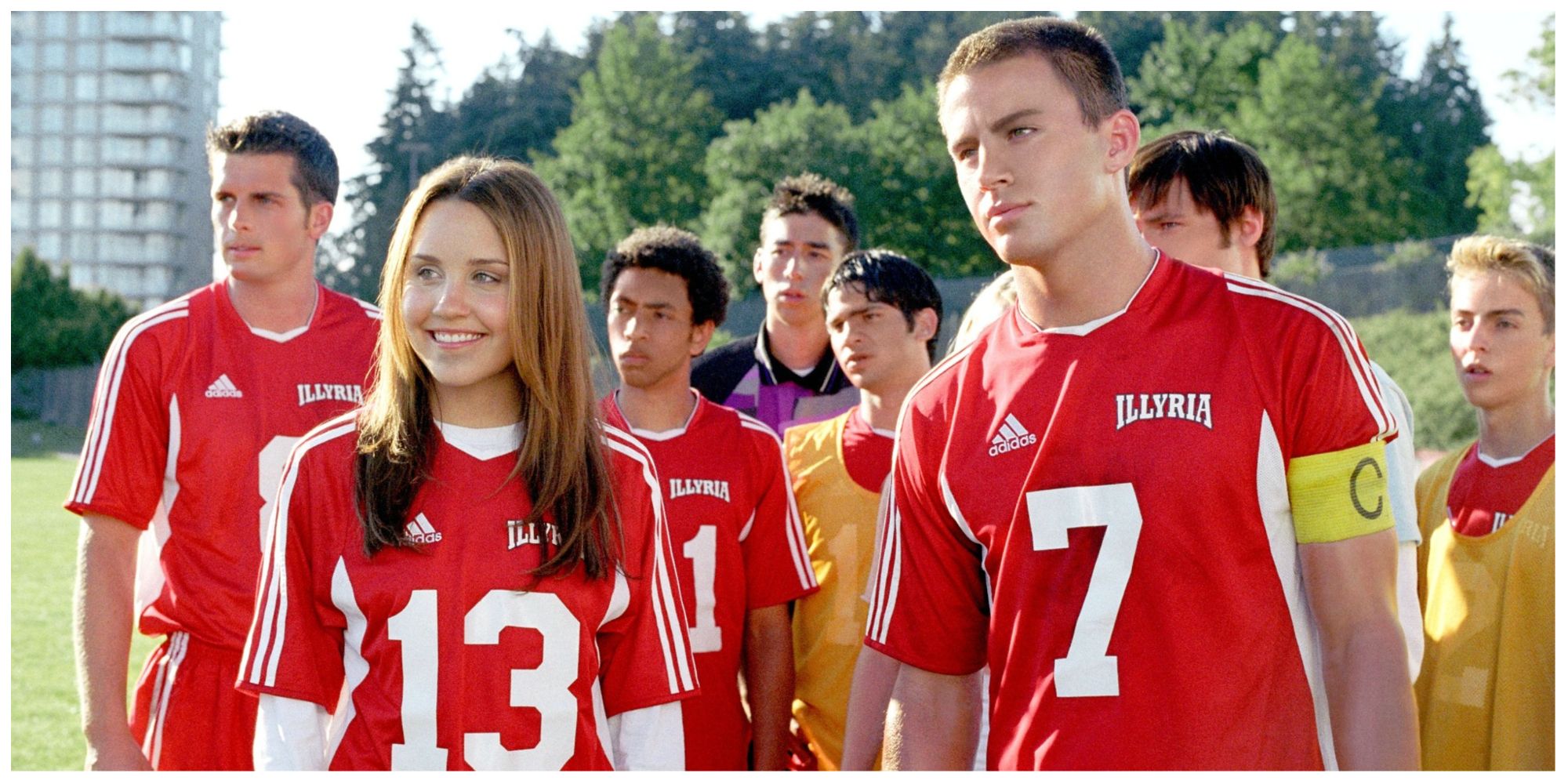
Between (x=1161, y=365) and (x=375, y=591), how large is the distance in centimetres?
143

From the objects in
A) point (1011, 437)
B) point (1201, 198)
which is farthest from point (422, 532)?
point (1201, 198)

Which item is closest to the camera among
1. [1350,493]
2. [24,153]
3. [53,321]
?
[1350,493]

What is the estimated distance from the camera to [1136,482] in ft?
7.45

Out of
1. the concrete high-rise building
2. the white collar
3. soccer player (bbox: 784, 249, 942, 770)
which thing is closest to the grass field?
soccer player (bbox: 784, 249, 942, 770)

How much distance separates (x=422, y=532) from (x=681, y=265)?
194 cm

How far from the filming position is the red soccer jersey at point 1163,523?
2.23m

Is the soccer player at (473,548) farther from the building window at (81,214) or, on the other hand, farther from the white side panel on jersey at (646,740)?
the building window at (81,214)

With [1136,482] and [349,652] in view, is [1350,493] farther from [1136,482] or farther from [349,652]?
[349,652]

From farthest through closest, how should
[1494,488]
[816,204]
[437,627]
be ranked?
[816,204] → [1494,488] → [437,627]

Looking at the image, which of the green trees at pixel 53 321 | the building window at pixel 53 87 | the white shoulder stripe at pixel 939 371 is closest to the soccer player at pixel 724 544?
the white shoulder stripe at pixel 939 371

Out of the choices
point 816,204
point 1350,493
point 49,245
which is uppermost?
point 49,245

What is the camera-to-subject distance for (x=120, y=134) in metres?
95.4
